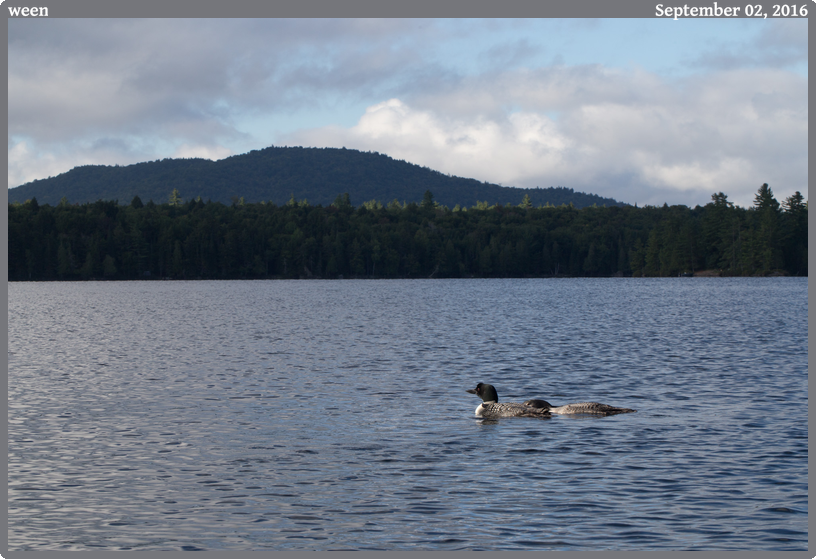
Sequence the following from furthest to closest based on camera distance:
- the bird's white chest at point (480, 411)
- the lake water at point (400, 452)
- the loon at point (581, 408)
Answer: the loon at point (581, 408)
the bird's white chest at point (480, 411)
the lake water at point (400, 452)

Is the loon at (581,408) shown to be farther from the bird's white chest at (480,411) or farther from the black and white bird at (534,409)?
the bird's white chest at (480,411)

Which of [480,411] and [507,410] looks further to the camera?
[507,410]

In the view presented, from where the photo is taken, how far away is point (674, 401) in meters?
26.7

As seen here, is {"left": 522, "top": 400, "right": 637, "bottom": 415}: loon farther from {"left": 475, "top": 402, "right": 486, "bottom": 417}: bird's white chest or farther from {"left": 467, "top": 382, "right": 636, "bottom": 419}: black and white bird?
{"left": 475, "top": 402, "right": 486, "bottom": 417}: bird's white chest

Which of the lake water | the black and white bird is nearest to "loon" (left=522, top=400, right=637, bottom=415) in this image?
the black and white bird

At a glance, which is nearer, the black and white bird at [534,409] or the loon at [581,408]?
the black and white bird at [534,409]

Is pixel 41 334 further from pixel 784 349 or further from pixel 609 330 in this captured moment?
pixel 784 349

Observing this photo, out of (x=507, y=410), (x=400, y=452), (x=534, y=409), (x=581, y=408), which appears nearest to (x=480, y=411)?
(x=507, y=410)

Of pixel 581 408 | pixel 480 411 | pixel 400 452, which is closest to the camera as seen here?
pixel 400 452

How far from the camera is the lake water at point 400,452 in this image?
13.9 metres

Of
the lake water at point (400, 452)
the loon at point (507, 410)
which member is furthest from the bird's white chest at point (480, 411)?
the lake water at point (400, 452)

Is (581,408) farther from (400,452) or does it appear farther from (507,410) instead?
(400,452)

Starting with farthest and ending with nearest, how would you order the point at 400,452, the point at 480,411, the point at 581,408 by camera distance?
the point at 581,408 → the point at 480,411 → the point at 400,452

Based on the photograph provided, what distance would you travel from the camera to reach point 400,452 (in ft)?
63.6
